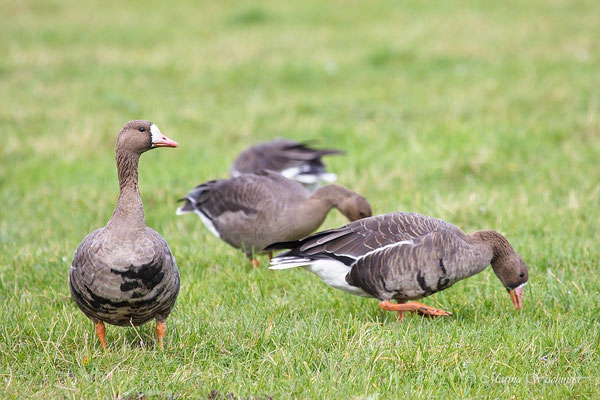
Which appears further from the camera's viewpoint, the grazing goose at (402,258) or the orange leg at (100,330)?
the grazing goose at (402,258)

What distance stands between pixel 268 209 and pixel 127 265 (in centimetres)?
261

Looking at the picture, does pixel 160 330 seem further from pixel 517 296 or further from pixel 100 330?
pixel 517 296

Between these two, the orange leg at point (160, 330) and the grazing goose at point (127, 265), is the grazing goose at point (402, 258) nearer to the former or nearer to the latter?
the orange leg at point (160, 330)

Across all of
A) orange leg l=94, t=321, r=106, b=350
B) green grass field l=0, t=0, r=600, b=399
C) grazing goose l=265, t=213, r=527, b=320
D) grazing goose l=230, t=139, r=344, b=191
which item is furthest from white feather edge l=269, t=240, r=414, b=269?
grazing goose l=230, t=139, r=344, b=191

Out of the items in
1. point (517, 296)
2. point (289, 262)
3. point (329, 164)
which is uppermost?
point (289, 262)

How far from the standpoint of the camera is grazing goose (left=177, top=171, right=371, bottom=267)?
682 cm

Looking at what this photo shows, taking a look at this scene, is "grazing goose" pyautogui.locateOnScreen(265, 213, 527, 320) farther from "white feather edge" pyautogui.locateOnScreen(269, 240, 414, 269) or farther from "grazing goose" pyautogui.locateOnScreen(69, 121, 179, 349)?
"grazing goose" pyautogui.locateOnScreen(69, 121, 179, 349)

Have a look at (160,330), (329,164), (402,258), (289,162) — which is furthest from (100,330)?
(329,164)

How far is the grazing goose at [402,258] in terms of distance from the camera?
525 cm

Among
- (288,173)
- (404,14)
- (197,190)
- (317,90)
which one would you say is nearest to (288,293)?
(197,190)

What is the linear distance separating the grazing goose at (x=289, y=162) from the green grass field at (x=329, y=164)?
1.75ft

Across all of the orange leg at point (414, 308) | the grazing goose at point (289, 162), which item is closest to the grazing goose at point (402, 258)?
the orange leg at point (414, 308)

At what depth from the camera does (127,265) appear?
441cm

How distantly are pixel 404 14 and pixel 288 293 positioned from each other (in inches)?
485
